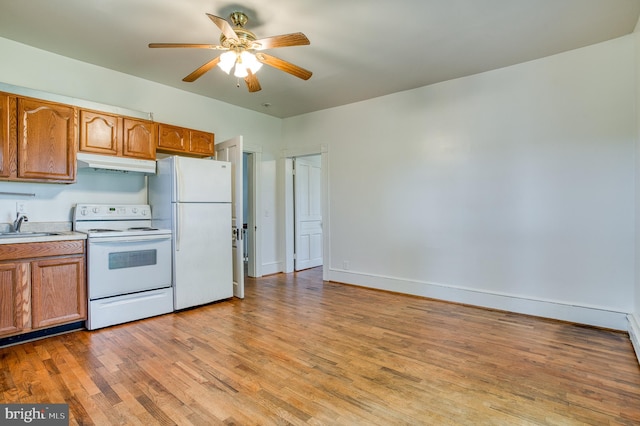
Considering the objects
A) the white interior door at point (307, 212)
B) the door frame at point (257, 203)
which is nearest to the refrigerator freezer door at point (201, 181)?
the door frame at point (257, 203)

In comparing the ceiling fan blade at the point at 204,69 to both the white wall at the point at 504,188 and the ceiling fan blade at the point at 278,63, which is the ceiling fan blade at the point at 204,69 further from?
the white wall at the point at 504,188

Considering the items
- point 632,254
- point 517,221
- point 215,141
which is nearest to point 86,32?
point 215,141

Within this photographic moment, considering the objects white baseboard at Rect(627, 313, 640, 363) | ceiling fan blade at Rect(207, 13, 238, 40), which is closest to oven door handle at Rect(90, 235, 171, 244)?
ceiling fan blade at Rect(207, 13, 238, 40)

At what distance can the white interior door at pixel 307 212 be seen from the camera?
604 centimetres

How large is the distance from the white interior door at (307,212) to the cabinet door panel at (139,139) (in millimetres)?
2648

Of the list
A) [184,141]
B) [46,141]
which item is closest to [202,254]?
[184,141]

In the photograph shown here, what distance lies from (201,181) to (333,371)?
105 inches

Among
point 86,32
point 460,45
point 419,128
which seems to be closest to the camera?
point 86,32

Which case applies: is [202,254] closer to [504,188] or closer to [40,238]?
[40,238]

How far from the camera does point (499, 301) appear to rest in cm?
379

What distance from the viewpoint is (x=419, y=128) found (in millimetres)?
4383

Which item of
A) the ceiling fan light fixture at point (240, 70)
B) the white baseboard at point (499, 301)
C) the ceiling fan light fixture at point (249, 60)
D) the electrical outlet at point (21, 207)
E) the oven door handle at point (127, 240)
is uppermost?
the ceiling fan light fixture at point (249, 60)

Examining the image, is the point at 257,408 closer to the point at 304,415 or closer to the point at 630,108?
the point at 304,415

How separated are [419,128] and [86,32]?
149 inches
